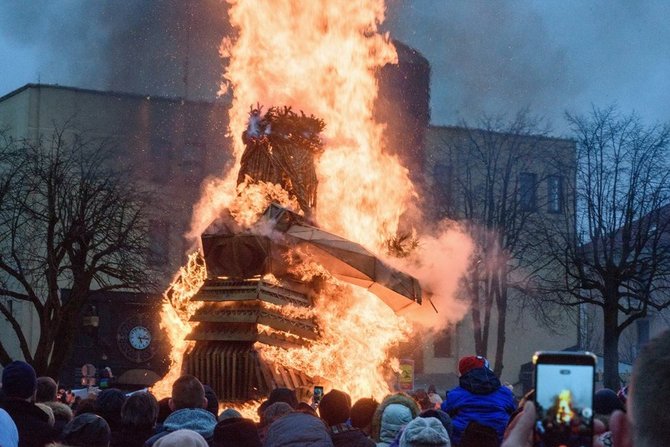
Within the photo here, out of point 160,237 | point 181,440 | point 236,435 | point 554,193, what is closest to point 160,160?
point 160,237

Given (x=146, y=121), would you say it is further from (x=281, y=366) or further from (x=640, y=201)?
(x=281, y=366)

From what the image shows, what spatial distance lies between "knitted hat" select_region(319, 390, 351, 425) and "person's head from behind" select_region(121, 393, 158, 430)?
1.13 metres

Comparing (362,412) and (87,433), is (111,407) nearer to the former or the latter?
(362,412)

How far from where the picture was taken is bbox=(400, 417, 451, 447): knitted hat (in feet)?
17.2

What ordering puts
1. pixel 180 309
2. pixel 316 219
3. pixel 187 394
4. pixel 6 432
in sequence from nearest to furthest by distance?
pixel 6 432 → pixel 187 394 → pixel 180 309 → pixel 316 219

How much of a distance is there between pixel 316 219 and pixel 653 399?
10.3 m

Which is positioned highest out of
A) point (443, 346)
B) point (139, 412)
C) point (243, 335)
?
point (443, 346)

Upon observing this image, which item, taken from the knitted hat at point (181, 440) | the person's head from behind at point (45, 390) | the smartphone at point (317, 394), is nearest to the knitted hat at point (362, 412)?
the person's head from behind at point (45, 390)

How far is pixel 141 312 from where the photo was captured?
124ft

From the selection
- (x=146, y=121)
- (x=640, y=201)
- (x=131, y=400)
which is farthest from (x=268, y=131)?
(x=146, y=121)

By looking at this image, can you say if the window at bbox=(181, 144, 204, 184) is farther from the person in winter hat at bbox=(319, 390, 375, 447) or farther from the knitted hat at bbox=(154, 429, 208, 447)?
the knitted hat at bbox=(154, 429, 208, 447)

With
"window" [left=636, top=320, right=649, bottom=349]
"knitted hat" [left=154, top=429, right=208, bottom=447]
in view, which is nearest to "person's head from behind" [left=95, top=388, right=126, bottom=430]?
"knitted hat" [left=154, top=429, right=208, bottom=447]

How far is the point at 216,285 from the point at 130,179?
2219 cm

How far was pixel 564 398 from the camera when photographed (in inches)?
83.7
